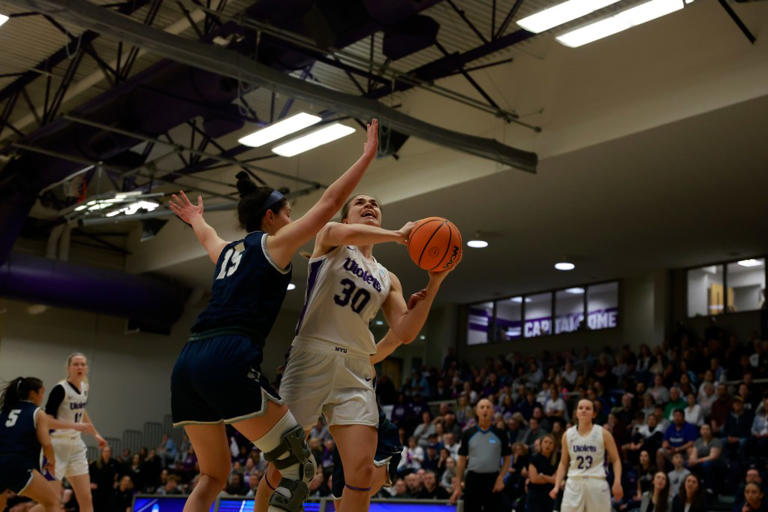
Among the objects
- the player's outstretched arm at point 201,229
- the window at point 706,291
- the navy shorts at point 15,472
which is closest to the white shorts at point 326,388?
the player's outstretched arm at point 201,229

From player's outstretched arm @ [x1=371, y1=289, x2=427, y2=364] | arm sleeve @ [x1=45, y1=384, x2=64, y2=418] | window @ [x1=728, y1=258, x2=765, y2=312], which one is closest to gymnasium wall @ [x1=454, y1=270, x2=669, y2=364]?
window @ [x1=728, y1=258, x2=765, y2=312]

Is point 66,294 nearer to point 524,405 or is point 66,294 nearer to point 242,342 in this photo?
point 524,405

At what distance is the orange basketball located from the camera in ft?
15.4

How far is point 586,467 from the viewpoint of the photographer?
10.2 m

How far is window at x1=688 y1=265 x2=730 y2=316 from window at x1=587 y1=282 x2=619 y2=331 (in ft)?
6.24

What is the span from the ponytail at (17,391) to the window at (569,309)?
52.5 ft

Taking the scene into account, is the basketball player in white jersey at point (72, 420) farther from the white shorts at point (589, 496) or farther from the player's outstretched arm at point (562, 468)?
the white shorts at point (589, 496)

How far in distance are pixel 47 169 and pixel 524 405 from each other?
1002cm

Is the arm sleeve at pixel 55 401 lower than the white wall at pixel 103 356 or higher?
lower

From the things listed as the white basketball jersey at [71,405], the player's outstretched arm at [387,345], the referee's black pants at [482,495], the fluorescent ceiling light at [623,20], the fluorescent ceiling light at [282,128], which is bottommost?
the referee's black pants at [482,495]

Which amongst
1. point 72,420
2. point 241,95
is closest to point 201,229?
point 72,420

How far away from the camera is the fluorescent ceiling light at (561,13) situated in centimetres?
856

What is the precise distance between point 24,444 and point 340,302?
14.5ft

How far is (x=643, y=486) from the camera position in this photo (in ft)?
41.0
